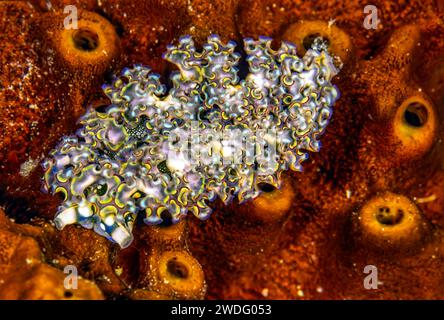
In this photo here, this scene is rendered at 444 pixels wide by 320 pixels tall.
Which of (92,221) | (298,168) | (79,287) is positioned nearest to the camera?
(79,287)

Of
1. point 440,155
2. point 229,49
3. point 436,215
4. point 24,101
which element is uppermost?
point 229,49

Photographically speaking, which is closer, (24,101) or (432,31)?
(24,101)

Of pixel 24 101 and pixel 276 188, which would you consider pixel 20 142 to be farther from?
pixel 276 188

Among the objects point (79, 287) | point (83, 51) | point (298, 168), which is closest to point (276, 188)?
point (298, 168)

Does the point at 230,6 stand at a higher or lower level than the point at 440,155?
higher

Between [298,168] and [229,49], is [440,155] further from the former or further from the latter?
[229,49]

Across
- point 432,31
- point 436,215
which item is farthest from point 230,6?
point 436,215

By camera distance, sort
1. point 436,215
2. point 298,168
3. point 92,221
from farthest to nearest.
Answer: point 436,215 < point 298,168 < point 92,221
